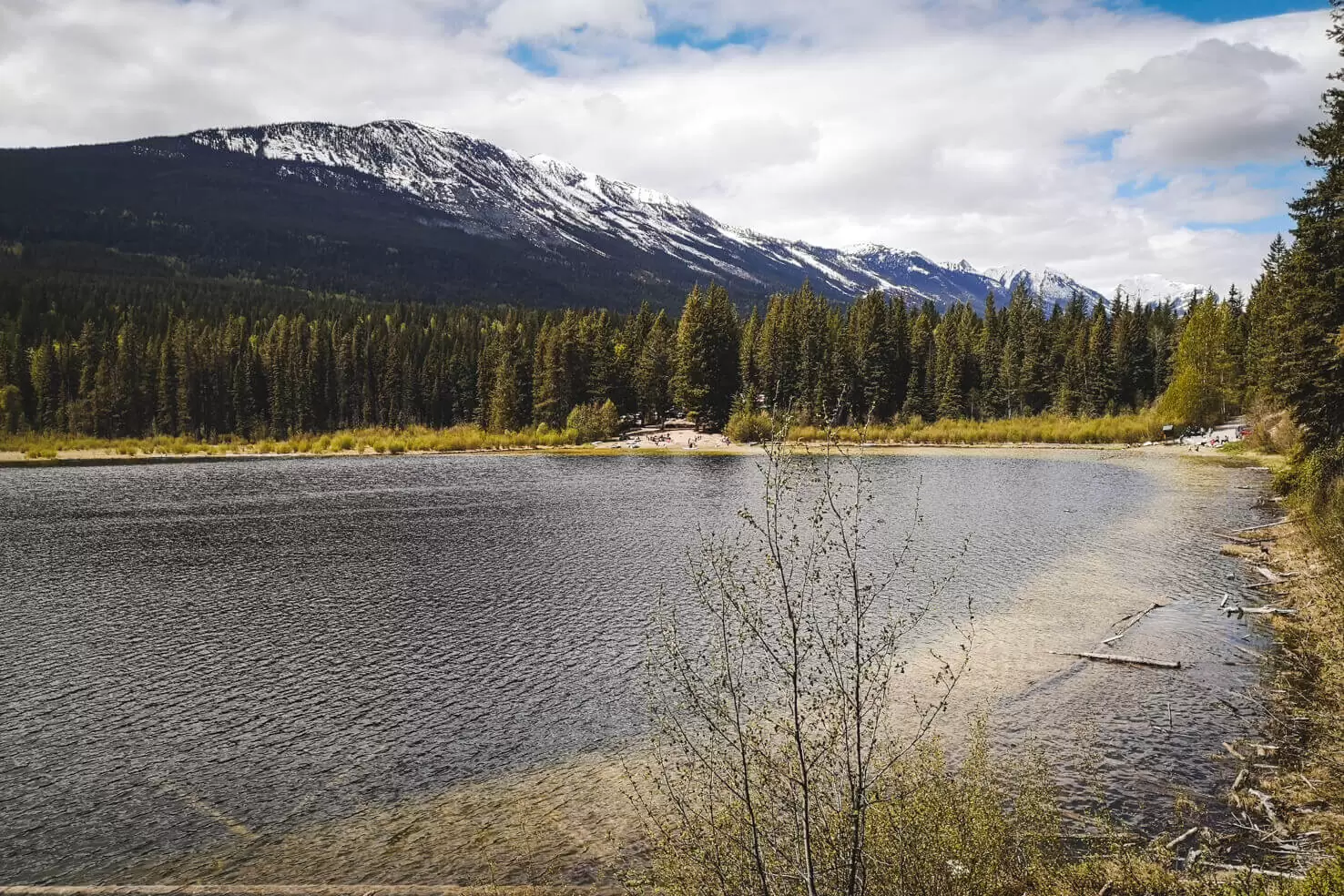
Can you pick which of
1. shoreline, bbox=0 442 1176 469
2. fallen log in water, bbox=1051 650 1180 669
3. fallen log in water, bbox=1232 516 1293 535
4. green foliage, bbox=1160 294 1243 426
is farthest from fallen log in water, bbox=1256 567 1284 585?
green foliage, bbox=1160 294 1243 426

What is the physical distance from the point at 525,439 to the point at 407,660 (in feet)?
272

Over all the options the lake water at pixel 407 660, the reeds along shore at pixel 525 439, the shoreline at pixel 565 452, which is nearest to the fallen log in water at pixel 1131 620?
the lake water at pixel 407 660

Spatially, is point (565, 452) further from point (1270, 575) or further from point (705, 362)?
point (1270, 575)

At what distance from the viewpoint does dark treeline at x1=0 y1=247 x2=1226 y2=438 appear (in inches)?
4178

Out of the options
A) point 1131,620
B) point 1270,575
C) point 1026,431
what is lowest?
point 1131,620

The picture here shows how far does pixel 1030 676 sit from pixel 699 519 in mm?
24653

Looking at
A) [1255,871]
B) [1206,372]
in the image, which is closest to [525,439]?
[1206,372]

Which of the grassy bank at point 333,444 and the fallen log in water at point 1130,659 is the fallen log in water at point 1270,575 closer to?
the fallen log in water at point 1130,659

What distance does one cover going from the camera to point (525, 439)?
102 meters

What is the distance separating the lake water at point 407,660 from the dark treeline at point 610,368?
202 ft

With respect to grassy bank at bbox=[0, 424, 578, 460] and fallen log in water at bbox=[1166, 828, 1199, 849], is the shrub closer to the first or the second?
grassy bank at bbox=[0, 424, 578, 460]

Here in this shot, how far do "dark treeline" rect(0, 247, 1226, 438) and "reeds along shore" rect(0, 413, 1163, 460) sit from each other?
6.34 metres

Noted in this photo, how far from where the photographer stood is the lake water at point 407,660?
12.8 metres

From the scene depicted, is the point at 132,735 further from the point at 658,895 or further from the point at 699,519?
the point at 699,519
